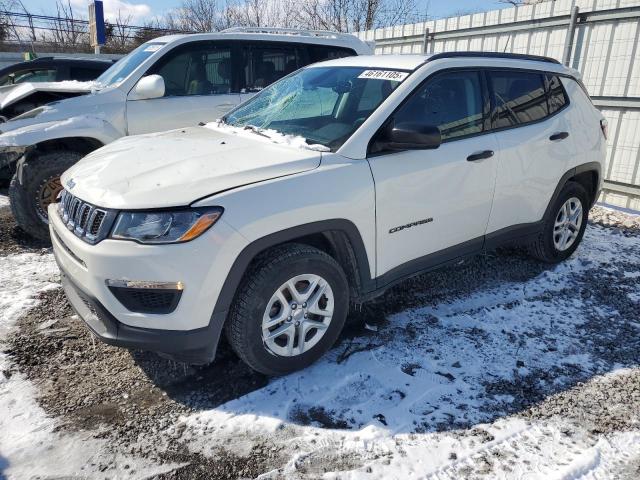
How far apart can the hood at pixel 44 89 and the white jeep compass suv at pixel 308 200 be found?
2.51 meters

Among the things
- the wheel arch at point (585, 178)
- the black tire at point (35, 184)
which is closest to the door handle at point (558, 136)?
the wheel arch at point (585, 178)

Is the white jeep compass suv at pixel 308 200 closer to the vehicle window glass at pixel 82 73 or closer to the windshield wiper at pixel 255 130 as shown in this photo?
the windshield wiper at pixel 255 130

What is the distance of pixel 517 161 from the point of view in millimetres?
3787

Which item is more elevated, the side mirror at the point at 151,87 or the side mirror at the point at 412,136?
the side mirror at the point at 151,87

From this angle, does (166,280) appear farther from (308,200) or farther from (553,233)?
(553,233)

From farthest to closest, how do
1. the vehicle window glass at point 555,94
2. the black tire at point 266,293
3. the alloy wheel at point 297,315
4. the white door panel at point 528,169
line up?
the vehicle window glass at point 555,94
the white door panel at point 528,169
the alloy wheel at point 297,315
the black tire at point 266,293

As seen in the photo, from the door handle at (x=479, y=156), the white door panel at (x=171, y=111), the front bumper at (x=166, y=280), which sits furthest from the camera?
the white door panel at (x=171, y=111)

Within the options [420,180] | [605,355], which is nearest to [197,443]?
[420,180]

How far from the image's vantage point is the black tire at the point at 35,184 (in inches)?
185

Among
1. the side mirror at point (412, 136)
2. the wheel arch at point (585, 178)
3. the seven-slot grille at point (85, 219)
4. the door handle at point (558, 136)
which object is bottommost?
the wheel arch at point (585, 178)

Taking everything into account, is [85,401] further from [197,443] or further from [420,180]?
[420,180]

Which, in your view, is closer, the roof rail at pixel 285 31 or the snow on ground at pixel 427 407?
the snow on ground at pixel 427 407

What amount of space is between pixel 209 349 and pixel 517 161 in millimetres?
2692

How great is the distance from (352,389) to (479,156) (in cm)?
184
